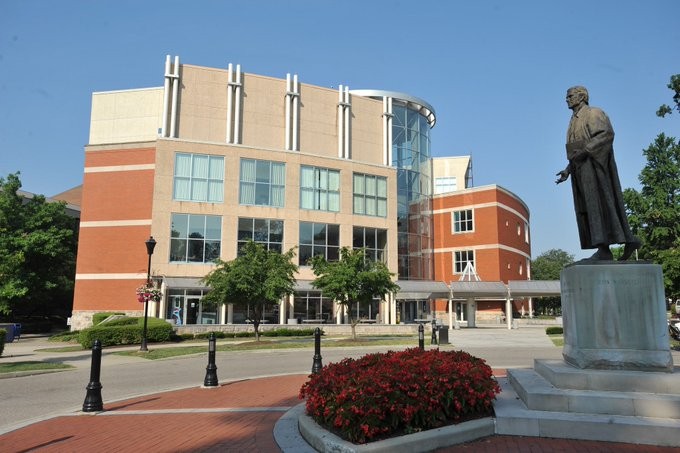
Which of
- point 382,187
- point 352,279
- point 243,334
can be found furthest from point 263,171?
point 352,279

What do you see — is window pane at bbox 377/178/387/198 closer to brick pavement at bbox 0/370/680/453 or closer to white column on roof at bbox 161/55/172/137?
white column on roof at bbox 161/55/172/137

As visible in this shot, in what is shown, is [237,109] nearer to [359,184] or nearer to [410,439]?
[359,184]

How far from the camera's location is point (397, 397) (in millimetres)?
5570

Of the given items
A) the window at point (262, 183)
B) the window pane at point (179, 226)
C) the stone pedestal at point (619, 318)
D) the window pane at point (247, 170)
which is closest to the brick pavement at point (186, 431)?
the stone pedestal at point (619, 318)

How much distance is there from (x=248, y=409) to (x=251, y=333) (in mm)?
24004

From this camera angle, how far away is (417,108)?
174 feet

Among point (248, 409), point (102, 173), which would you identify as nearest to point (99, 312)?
point (102, 173)

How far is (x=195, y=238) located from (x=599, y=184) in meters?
33.6

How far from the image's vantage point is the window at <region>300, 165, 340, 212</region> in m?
41.3

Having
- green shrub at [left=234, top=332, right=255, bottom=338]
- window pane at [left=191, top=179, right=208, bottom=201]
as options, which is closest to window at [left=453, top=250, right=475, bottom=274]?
window pane at [left=191, top=179, right=208, bottom=201]

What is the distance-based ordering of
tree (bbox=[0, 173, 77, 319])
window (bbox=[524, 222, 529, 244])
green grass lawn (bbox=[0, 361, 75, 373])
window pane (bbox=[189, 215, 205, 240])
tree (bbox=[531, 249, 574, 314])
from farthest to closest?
tree (bbox=[531, 249, 574, 314]), window (bbox=[524, 222, 529, 244]), window pane (bbox=[189, 215, 205, 240]), tree (bbox=[0, 173, 77, 319]), green grass lawn (bbox=[0, 361, 75, 373])

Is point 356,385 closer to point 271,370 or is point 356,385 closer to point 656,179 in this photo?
point 271,370

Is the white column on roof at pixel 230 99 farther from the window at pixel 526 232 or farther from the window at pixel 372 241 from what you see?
the window at pixel 526 232

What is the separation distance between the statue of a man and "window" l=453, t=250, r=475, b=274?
4784 centimetres
